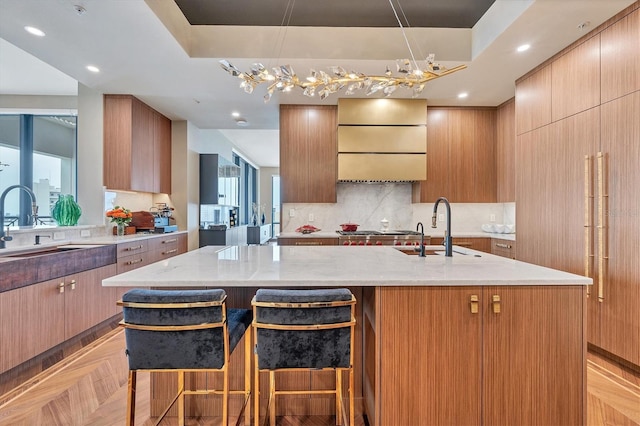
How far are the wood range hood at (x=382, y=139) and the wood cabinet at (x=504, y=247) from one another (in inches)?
48.8

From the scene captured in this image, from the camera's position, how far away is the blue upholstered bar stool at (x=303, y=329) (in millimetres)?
1382

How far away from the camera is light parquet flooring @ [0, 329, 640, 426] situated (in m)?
1.86

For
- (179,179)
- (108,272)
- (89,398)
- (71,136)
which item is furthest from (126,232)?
(89,398)

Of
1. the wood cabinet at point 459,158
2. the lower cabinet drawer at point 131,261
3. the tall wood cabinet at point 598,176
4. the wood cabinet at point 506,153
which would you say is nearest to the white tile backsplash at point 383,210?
the wood cabinet at point 459,158

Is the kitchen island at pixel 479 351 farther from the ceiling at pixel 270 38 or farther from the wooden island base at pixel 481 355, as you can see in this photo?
the ceiling at pixel 270 38

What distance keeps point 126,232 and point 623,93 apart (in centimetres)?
520

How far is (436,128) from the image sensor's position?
4.45 meters

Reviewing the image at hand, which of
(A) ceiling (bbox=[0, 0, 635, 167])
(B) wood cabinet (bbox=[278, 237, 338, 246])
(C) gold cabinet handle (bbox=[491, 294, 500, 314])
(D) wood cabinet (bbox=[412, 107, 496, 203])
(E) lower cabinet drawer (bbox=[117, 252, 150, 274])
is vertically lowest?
(E) lower cabinet drawer (bbox=[117, 252, 150, 274])

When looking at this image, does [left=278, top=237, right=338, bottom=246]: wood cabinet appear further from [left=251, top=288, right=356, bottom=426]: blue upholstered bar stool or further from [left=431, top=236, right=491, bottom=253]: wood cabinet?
[left=251, top=288, right=356, bottom=426]: blue upholstered bar stool

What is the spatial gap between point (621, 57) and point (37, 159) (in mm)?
6806

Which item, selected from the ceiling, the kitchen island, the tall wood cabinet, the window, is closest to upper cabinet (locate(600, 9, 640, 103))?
the tall wood cabinet

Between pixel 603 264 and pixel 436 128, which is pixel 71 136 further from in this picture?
pixel 603 264

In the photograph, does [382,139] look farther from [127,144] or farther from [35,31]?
[35,31]

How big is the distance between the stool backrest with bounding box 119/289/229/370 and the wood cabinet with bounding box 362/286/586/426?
29.3 inches
